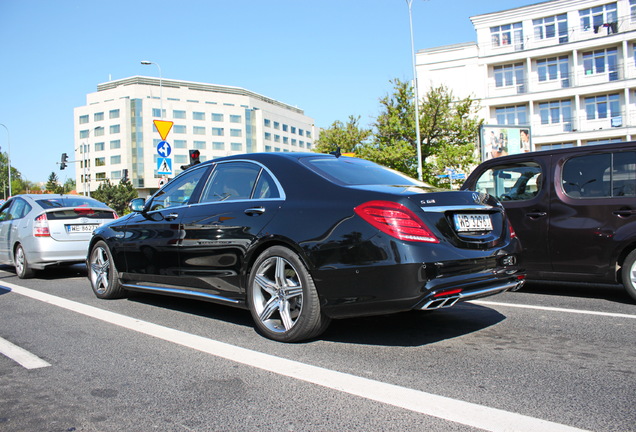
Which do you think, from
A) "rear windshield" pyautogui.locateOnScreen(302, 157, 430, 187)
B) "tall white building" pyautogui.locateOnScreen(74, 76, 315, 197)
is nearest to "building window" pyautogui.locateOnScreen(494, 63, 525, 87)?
"rear windshield" pyautogui.locateOnScreen(302, 157, 430, 187)

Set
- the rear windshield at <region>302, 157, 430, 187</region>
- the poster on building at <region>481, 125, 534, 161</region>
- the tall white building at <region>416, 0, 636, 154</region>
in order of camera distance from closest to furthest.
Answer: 1. the rear windshield at <region>302, 157, 430, 187</region>
2. the poster on building at <region>481, 125, 534, 161</region>
3. the tall white building at <region>416, 0, 636, 154</region>

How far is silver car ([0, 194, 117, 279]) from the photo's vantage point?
29.7 ft

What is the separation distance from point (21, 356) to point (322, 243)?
2.38 metres

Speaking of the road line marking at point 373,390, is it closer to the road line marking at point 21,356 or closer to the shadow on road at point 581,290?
the road line marking at point 21,356

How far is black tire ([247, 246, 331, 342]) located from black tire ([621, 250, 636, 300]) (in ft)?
11.5

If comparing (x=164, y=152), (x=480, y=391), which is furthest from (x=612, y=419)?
(x=164, y=152)

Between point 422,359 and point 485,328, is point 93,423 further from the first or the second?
point 485,328

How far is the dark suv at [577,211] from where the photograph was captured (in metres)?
5.83

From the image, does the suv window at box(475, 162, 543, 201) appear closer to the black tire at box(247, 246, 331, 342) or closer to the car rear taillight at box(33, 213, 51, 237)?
the black tire at box(247, 246, 331, 342)

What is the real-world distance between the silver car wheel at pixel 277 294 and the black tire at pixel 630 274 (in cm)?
365

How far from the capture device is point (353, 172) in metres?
4.68

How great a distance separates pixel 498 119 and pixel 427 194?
47.5 m

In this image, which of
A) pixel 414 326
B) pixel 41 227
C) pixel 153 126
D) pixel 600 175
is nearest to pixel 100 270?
pixel 41 227

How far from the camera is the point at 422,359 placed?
145 inches
